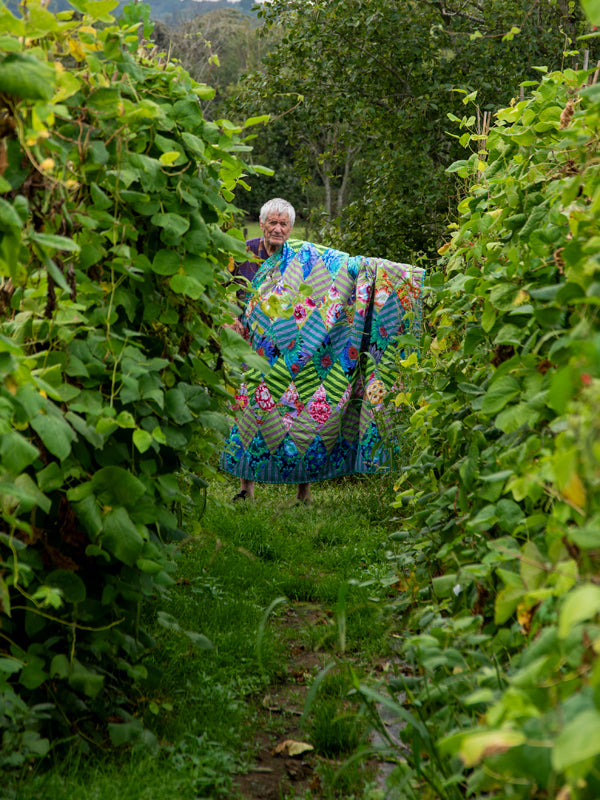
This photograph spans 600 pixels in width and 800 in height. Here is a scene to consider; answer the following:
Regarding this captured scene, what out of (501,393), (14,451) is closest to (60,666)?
(14,451)

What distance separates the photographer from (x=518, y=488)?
164 centimetres

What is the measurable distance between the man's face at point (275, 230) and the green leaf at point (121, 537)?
404cm

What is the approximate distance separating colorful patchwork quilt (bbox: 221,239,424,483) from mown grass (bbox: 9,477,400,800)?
2.07ft

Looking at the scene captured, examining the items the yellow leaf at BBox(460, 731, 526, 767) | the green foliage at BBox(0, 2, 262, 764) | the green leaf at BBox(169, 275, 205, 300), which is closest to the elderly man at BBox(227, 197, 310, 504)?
the green foliage at BBox(0, 2, 262, 764)

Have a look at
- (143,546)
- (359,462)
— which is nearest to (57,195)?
(143,546)

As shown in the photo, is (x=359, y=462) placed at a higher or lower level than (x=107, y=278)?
lower

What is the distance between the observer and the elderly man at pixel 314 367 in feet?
19.1

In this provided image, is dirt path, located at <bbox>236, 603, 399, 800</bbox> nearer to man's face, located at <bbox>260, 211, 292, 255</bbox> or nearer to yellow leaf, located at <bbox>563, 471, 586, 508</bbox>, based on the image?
yellow leaf, located at <bbox>563, 471, 586, 508</bbox>

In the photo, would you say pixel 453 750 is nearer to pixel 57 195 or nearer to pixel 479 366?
pixel 57 195

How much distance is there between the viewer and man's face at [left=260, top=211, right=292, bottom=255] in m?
5.75

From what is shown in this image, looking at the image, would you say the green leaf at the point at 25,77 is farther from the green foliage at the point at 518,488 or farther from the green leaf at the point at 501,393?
the green leaf at the point at 501,393

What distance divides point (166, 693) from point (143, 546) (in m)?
0.74

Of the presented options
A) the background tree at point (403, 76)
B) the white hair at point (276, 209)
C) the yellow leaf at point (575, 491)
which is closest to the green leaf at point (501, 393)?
the yellow leaf at point (575, 491)

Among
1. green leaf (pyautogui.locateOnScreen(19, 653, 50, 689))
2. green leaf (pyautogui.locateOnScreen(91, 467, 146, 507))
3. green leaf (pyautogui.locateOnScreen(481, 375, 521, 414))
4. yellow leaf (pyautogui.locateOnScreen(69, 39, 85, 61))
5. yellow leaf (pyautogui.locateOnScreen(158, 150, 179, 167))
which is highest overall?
yellow leaf (pyautogui.locateOnScreen(69, 39, 85, 61))
